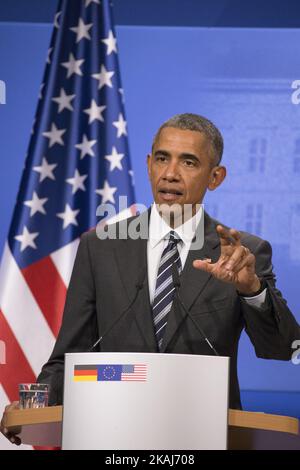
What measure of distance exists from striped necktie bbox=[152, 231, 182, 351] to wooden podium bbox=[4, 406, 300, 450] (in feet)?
1.68

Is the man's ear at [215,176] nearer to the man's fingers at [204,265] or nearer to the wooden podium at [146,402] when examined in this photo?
the man's fingers at [204,265]

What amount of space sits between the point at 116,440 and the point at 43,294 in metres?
2.44

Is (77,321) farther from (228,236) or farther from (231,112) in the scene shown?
(231,112)

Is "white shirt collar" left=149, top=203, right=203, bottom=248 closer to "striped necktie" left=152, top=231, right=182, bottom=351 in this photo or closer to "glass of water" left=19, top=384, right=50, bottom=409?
"striped necktie" left=152, top=231, right=182, bottom=351

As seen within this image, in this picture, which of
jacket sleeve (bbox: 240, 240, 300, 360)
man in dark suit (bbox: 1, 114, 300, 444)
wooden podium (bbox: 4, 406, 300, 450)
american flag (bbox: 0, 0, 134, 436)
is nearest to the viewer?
wooden podium (bbox: 4, 406, 300, 450)

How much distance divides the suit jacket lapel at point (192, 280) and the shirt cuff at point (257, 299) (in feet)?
1.06

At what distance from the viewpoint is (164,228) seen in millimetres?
3244

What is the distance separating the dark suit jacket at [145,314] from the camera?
113 inches

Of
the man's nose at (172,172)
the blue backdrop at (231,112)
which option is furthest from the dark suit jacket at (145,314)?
the blue backdrop at (231,112)

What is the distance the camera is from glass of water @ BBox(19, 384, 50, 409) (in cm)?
262

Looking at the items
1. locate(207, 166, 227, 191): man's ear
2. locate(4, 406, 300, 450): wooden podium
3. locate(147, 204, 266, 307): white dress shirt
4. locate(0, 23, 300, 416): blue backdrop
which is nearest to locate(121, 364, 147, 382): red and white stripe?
locate(4, 406, 300, 450): wooden podium

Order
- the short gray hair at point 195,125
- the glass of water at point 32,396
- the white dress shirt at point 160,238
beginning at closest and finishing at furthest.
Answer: the glass of water at point 32,396 < the white dress shirt at point 160,238 < the short gray hair at point 195,125

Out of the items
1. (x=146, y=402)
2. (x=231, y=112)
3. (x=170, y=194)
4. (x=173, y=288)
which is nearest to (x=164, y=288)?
(x=173, y=288)
